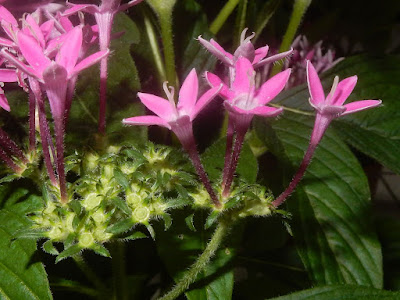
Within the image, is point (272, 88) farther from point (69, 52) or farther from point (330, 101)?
point (69, 52)

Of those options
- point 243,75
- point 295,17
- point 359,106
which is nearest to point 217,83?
point 243,75

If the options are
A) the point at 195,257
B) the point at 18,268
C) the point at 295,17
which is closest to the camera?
the point at 18,268

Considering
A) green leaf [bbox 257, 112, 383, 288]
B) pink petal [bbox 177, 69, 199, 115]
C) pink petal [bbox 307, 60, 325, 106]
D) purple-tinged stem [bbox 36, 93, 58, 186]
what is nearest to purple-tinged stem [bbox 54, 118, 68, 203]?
purple-tinged stem [bbox 36, 93, 58, 186]

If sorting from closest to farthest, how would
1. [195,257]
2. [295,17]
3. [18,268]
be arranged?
[18,268], [195,257], [295,17]

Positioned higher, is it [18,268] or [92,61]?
[92,61]

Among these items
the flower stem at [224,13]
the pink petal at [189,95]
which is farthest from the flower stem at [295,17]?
the pink petal at [189,95]

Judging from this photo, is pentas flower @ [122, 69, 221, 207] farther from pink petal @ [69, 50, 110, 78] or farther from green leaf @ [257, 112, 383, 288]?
green leaf @ [257, 112, 383, 288]
